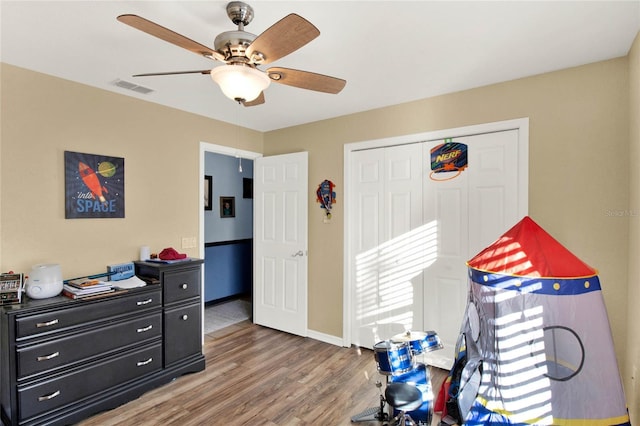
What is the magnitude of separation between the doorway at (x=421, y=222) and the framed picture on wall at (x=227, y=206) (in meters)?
2.46

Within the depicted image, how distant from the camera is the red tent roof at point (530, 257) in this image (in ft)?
5.21

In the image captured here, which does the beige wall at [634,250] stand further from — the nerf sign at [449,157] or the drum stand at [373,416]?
the drum stand at [373,416]

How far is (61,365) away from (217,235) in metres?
2.97

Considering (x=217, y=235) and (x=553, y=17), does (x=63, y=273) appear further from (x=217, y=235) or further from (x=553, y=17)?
(x=553, y=17)

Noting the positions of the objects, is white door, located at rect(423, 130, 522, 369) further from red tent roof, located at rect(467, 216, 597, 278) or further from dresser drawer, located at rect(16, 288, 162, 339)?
dresser drawer, located at rect(16, 288, 162, 339)

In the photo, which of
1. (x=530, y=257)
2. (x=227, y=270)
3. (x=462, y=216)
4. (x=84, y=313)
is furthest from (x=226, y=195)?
(x=530, y=257)

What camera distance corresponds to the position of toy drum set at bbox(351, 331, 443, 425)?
6.41ft

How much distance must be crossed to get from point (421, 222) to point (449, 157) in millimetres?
640

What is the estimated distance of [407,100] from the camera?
10.0 feet

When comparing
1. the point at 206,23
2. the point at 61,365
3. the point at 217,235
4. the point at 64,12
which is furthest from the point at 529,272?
the point at 217,235

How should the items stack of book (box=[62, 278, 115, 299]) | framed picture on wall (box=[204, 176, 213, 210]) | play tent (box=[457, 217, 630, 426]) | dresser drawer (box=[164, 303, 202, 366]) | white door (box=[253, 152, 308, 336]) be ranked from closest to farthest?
play tent (box=[457, 217, 630, 426]), stack of book (box=[62, 278, 115, 299]), dresser drawer (box=[164, 303, 202, 366]), white door (box=[253, 152, 308, 336]), framed picture on wall (box=[204, 176, 213, 210])

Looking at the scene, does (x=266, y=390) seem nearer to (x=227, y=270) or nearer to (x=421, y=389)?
(x=421, y=389)

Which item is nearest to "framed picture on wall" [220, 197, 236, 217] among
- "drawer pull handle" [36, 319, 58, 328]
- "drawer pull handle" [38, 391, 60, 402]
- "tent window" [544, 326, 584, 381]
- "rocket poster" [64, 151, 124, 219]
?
"rocket poster" [64, 151, 124, 219]

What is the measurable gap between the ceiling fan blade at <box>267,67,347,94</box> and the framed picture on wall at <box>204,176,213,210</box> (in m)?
3.42
